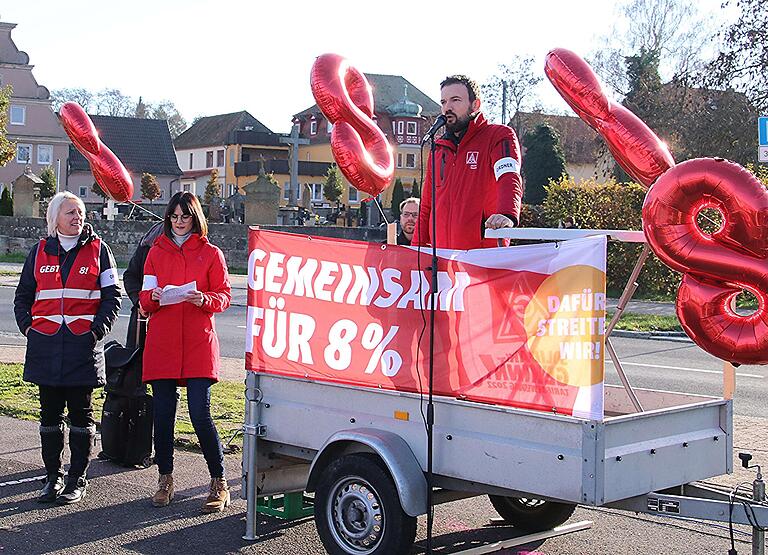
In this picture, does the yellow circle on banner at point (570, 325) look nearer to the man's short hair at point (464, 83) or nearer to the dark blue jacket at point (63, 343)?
the man's short hair at point (464, 83)

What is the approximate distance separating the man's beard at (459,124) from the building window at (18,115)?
3007 inches

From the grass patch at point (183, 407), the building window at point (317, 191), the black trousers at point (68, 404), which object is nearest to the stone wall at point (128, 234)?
the grass patch at point (183, 407)

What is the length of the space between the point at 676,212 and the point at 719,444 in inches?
47.4

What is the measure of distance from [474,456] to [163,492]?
2.66 m

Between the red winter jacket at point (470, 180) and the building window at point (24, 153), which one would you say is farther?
the building window at point (24, 153)

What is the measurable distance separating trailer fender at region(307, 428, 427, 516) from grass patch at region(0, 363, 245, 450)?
3.36m

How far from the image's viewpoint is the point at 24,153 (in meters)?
80.9

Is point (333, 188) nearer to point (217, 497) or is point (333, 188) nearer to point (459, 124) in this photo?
point (217, 497)

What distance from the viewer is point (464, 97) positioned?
6520mm

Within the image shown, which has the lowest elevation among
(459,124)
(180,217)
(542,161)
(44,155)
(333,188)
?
(180,217)

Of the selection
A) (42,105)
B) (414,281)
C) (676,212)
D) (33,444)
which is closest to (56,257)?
(33,444)

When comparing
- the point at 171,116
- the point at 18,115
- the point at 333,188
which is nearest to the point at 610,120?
the point at 333,188

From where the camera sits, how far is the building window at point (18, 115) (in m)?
78.1

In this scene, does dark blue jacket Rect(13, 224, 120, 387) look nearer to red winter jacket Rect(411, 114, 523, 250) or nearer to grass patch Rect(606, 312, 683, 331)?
red winter jacket Rect(411, 114, 523, 250)
